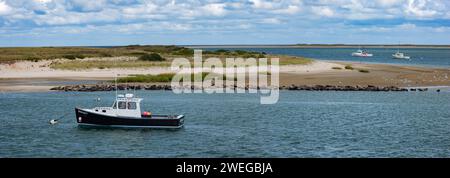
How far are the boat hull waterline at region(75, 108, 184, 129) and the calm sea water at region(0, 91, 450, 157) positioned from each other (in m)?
0.84

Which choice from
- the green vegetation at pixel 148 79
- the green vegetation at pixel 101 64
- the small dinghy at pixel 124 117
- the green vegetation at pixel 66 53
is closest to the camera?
the small dinghy at pixel 124 117

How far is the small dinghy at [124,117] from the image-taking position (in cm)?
4891

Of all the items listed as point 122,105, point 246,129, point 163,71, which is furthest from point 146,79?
point 246,129

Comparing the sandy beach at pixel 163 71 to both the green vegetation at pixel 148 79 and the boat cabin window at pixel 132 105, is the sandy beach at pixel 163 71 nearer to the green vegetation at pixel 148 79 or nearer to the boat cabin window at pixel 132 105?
the green vegetation at pixel 148 79

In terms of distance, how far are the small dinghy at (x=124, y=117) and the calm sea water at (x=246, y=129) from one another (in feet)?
3.15

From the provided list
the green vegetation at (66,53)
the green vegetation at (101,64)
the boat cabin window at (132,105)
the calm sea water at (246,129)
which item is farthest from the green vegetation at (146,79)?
the boat cabin window at (132,105)

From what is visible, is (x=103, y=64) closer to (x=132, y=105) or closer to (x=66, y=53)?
(x=66, y=53)

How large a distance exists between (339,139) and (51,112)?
2639cm

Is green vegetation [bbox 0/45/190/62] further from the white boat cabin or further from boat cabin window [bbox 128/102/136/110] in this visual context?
boat cabin window [bbox 128/102/136/110]

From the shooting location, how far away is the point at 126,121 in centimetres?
4919

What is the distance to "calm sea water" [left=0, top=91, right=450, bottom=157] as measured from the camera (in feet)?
132

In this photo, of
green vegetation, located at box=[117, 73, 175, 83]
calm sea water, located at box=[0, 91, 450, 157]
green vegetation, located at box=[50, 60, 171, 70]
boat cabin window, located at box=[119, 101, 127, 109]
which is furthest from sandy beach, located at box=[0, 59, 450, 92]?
boat cabin window, located at box=[119, 101, 127, 109]

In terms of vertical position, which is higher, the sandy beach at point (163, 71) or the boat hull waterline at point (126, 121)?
the sandy beach at point (163, 71)
